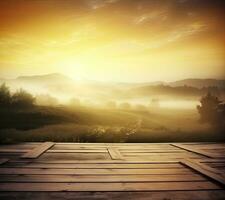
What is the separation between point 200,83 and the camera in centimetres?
724

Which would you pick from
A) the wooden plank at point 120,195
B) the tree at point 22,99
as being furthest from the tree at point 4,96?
the wooden plank at point 120,195

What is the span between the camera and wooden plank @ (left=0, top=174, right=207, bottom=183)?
1.93m

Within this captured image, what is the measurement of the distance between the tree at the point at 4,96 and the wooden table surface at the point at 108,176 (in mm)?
3681

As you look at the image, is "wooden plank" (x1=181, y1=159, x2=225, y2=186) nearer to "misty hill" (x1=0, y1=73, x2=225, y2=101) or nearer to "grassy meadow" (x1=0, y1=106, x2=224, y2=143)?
"grassy meadow" (x1=0, y1=106, x2=224, y2=143)

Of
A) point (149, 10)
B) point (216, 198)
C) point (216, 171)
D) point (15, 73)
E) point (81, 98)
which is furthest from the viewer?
point (81, 98)

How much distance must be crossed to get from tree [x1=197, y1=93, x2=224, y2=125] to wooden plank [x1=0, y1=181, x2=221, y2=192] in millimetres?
5126

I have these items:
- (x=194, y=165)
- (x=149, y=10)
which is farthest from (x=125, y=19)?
(x=194, y=165)

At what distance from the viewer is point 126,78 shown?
7.41 meters

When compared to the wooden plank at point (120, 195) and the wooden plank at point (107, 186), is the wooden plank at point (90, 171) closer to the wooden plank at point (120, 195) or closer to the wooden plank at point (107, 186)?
the wooden plank at point (107, 186)

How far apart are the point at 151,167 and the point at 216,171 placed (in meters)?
0.64

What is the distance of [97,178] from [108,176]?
0.12 m

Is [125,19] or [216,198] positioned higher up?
[125,19]

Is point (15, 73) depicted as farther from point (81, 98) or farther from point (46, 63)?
point (81, 98)

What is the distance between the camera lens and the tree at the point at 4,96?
6422mm
